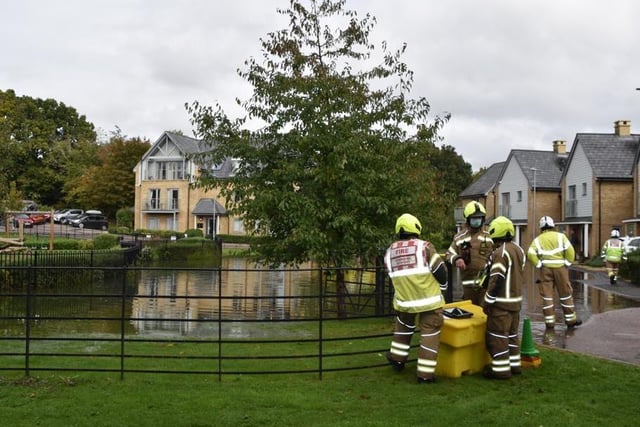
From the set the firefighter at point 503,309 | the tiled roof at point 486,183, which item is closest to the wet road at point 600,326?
the firefighter at point 503,309

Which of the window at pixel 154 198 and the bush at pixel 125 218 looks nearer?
the window at pixel 154 198

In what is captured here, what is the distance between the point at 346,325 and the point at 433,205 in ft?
10.8

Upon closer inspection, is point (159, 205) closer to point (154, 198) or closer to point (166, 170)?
point (154, 198)

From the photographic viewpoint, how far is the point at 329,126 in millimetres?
12641

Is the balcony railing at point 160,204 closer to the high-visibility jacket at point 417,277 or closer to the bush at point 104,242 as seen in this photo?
the bush at point 104,242

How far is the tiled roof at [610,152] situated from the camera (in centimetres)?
3772

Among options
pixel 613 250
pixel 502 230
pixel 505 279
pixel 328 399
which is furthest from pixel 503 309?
pixel 613 250

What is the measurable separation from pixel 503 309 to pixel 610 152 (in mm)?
36344

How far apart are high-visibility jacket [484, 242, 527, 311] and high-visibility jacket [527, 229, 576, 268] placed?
429cm

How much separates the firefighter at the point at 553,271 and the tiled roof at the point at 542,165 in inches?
1430

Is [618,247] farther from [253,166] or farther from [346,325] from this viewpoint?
[253,166]

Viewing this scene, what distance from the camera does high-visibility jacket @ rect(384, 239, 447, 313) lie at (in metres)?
6.89

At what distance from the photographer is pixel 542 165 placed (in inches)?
1885

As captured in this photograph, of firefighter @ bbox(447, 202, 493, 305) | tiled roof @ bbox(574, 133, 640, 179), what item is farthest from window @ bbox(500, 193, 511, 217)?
firefighter @ bbox(447, 202, 493, 305)
